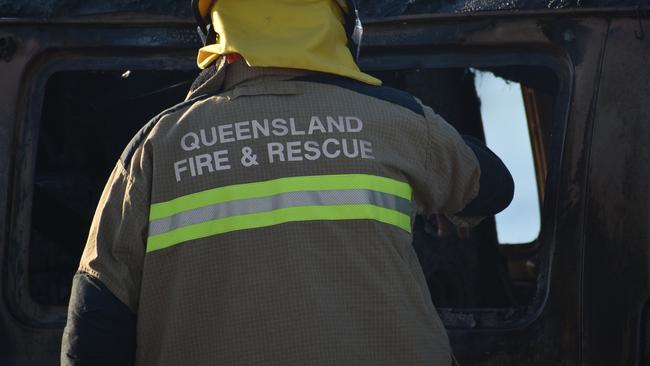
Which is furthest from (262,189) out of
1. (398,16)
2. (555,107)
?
(555,107)

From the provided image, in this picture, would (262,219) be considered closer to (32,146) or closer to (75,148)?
(32,146)

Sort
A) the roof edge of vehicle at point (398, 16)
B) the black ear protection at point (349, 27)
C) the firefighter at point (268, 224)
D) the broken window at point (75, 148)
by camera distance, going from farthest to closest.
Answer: the broken window at point (75, 148) → the roof edge of vehicle at point (398, 16) → the black ear protection at point (349, 27) → the firefighter at point (268, 224)

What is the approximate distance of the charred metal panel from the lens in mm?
2535

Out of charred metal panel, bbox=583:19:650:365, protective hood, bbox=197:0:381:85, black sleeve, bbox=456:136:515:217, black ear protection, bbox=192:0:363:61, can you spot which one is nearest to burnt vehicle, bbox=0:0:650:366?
charred metal panel, bbox=583:19:650:365

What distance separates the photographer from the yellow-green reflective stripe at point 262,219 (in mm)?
2111

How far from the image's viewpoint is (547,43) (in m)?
2.70

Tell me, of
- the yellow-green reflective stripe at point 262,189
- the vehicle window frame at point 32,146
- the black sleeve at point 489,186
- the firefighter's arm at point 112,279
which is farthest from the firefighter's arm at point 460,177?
the vehicle window frame at point 32,146

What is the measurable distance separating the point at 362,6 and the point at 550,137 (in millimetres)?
587

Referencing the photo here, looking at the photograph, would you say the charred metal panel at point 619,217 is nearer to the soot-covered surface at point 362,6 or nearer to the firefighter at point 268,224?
the soot-covered surface at point 362,6

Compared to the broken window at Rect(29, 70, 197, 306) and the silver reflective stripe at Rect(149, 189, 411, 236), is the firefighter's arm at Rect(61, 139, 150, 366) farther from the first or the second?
the broken window at Rect(29, 70, 197, 306)

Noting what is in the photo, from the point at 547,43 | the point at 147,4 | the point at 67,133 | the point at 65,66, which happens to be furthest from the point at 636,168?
the point at 67,133

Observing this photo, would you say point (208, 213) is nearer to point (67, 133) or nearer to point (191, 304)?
point (191, 304)

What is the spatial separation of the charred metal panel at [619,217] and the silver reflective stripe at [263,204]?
2.25 feet

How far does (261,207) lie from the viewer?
6.95 feet
